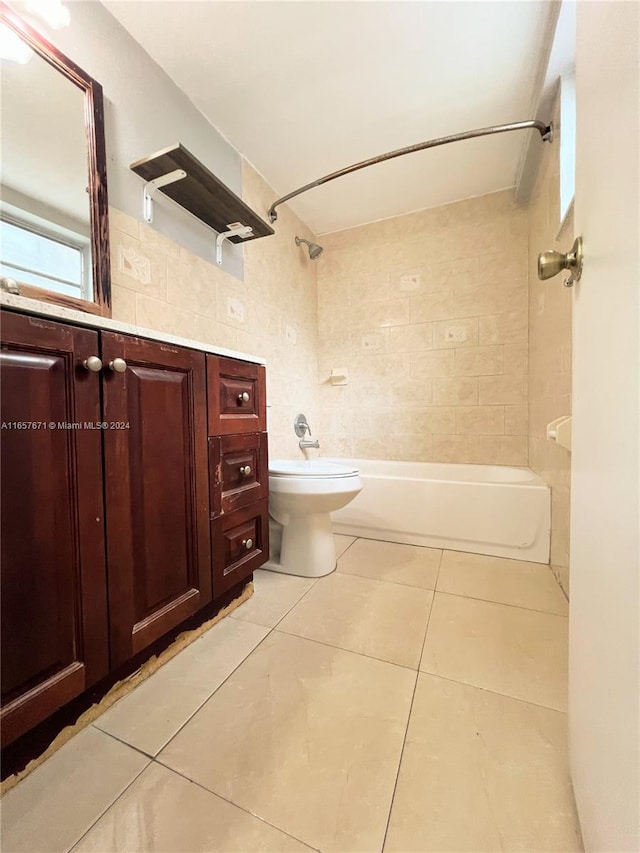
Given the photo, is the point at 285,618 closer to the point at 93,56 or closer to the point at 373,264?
the point at 93,56

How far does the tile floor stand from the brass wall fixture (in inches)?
36.0

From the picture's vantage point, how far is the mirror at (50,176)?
882 mm

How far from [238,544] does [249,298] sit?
128 centimetres

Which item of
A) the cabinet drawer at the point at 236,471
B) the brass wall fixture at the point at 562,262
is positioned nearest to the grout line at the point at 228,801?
the cabinet drawer at the point at 236,471

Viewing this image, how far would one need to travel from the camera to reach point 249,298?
1767 mm

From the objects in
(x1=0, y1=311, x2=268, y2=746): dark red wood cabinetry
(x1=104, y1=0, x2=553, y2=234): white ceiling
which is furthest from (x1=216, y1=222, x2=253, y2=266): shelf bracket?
(x1=0, y1=311, x2=268, y2=746): dark red wood cabinetry

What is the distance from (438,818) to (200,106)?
2381mm

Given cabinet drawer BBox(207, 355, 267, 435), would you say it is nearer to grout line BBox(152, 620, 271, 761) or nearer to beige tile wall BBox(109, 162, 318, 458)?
beige tile wall BBox(109, 162, 318, 458)

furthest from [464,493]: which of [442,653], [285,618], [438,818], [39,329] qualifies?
[39,329]

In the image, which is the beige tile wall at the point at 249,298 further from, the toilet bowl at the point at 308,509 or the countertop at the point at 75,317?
the toilet bowl at the point at 308,509

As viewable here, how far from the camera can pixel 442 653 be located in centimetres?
95

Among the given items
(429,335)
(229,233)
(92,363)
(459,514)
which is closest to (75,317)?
(92,363)

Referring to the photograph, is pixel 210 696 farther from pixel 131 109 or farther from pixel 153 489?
pixel 131 109

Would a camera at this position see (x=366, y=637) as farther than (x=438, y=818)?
Yes
